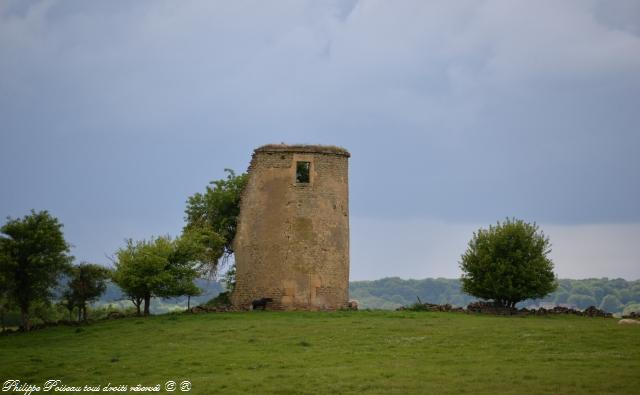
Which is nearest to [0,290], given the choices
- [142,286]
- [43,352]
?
[142,286]

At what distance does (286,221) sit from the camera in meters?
44.6

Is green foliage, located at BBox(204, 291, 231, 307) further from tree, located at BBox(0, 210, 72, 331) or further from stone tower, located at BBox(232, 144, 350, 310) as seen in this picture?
tree, located at BBox(0, 210, 72, 331)

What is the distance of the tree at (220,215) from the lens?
49.4m

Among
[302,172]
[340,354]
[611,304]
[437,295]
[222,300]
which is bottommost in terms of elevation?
[340,354]

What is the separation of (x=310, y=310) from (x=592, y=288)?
303 feet

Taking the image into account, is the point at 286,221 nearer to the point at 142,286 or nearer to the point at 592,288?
the point at 142,286

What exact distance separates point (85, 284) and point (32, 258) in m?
3.35

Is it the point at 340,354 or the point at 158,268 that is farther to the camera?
the point at 158,268

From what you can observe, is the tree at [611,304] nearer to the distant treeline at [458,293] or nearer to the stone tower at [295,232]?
the distant treeline at [458,293]

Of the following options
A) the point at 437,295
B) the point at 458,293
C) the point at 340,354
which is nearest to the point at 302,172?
the point at 340,354

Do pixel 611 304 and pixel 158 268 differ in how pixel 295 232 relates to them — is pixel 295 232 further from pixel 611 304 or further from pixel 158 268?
pixel 611 304

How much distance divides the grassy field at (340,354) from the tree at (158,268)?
3197mm

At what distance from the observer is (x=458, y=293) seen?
142 m

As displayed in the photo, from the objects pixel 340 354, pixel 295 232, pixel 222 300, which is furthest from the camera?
pixel 222 300
